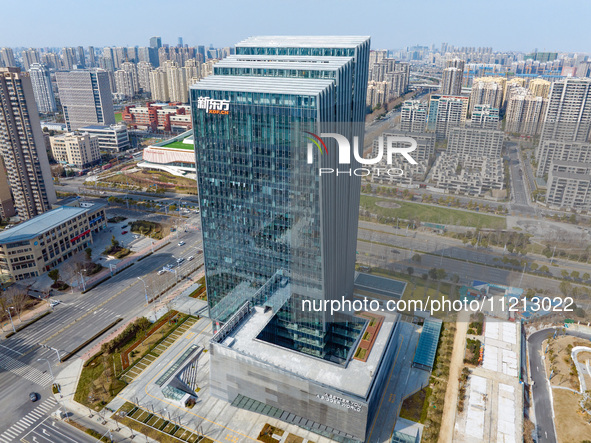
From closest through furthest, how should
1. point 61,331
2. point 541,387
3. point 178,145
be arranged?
point 541,387
point 61,331
point 178,145

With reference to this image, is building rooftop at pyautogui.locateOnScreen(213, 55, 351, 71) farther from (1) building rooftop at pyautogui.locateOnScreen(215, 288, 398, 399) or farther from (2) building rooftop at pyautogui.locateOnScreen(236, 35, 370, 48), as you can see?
(1) building rooftop at pyautogui.locateOnScreen(215, 288, 398, 399)

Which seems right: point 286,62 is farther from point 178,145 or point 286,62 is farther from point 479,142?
point 178,145

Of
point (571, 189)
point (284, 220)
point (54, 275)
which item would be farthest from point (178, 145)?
point (571, 189)

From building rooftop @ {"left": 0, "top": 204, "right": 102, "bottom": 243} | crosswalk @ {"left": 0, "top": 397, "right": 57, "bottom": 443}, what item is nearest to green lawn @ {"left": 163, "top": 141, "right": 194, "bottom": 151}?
building rooftop @ {"left": 0, "top": 204, "right": 102, "bottom": 243}

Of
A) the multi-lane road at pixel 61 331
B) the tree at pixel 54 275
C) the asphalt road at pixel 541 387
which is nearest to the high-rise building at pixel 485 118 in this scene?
the asphalt road at pixel 541 387

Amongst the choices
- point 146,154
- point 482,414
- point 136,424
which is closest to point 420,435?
point 482,414

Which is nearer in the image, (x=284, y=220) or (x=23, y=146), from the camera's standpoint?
(x=284, y=220)

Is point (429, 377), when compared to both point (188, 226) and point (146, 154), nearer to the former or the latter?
point (188, 226)
